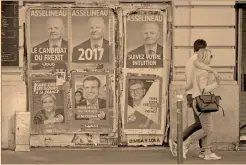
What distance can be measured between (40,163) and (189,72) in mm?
2849

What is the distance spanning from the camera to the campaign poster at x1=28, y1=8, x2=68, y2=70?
32.5 ft

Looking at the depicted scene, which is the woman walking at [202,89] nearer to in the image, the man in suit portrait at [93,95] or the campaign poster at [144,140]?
the campaign poster at [144,140]

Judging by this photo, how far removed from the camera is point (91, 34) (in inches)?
393

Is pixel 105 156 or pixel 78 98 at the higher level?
pixel 78 98

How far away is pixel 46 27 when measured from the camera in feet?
32.5

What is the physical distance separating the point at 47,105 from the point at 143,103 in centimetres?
183

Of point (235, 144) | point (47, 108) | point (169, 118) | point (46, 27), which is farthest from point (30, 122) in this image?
point (235, 144)

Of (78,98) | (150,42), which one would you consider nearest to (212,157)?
(150,42)

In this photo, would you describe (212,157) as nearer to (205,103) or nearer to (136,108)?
(205,103)

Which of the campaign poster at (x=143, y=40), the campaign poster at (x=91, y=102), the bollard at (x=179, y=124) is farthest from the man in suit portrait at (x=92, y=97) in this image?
the bollard at (x=179, y=124)

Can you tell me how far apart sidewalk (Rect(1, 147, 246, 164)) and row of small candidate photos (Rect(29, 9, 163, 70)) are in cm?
160

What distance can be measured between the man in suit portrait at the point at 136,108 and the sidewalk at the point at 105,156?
480mm

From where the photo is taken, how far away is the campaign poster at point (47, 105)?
9.98 metres

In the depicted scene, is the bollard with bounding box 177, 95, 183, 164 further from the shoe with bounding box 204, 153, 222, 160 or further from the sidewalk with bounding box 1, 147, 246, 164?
the shoe with bounding box 204, 153, 222, 160
